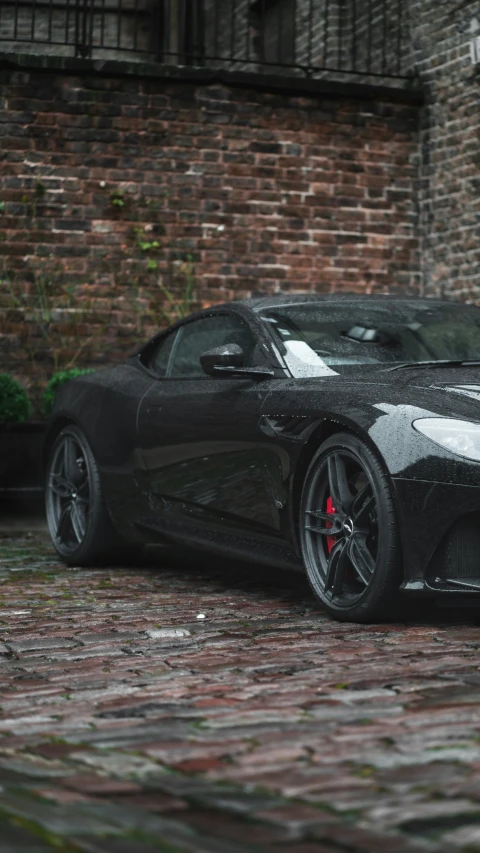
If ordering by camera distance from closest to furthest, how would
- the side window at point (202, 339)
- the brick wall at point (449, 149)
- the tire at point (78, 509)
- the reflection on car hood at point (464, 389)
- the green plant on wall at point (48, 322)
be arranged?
the reflection on car hood at point (464, 389), the side window at point (202, 339), the tire at point (78, 509), the green plant on wall at point (48, 322), the brick wall at point (449, 149)

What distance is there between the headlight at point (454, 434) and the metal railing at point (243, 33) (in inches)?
301

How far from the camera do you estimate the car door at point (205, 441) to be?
5992 millimetres

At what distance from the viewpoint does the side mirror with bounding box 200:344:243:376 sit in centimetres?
613

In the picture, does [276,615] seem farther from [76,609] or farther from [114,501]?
[114,501]

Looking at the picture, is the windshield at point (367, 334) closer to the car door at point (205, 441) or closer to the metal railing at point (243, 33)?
the car door at point (205, 441)

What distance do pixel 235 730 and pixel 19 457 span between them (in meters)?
7.23

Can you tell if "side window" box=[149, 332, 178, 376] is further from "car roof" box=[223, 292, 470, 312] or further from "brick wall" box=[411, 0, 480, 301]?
"brick wall" box=[411, 0, 480, 301]

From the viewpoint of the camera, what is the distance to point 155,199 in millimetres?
12281

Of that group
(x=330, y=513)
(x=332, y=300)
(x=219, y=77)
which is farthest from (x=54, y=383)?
(x=330, y=513)

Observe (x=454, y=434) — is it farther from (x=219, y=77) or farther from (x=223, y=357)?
(x=219, y=77)

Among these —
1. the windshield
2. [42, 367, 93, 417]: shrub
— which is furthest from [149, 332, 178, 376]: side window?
[42, 367, 93, 417]: shrub

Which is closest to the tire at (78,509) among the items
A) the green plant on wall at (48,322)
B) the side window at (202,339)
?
the side window at (202,339)

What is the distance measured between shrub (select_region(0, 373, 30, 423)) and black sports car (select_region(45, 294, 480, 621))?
2541mm

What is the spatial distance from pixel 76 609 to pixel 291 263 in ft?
23.2
